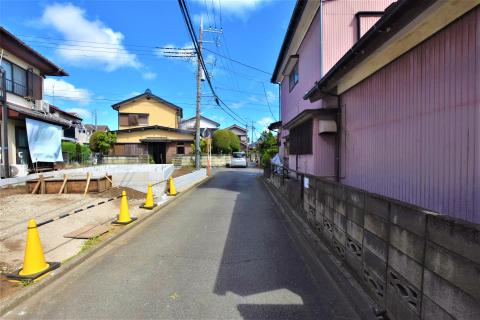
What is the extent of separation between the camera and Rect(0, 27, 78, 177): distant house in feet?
44.2

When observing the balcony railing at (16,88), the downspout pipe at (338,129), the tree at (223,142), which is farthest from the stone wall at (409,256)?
the tree at (223,142)

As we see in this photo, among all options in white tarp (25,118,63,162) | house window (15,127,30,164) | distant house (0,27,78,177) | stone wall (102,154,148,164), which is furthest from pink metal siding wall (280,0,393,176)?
stone wall (102,154,148,164)

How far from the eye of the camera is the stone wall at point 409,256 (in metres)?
2.01

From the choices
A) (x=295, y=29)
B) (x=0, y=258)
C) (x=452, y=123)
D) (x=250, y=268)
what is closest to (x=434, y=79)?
(x=452, y=123)

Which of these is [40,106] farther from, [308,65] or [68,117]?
[68,117]

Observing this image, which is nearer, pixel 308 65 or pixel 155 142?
pixel 308 65

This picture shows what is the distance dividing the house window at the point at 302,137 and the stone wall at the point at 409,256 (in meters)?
4.63

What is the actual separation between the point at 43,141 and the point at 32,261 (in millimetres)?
14292

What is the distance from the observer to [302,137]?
10.3m

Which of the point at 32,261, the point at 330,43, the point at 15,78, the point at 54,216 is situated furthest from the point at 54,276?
the point at 15,78

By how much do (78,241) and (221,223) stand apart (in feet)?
10.4

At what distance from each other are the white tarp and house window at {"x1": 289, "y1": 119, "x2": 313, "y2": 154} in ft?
41.5

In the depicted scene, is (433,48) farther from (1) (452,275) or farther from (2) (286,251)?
(2) (286,251)

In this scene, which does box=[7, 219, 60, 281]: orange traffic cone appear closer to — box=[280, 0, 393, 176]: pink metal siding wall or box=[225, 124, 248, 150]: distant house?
box=[280, 0, 393, 176]: pink metal siding wall
